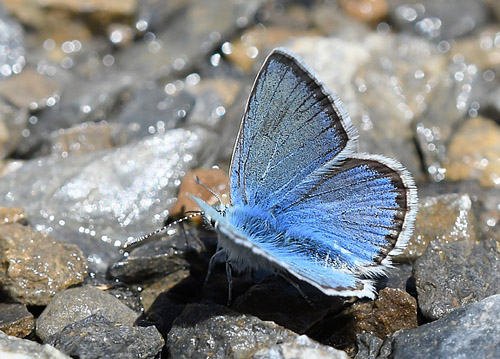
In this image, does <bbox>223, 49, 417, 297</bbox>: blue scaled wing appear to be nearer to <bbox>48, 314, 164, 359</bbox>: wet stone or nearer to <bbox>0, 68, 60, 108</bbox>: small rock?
<bbox>48, 314, 164, 359</bbox>: wet stone

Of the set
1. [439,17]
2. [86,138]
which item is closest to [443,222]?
[86,138]

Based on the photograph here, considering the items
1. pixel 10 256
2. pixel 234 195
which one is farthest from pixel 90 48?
pixel 234 195

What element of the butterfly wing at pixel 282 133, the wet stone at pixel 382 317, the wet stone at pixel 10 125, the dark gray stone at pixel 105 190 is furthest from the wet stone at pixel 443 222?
the wet stone at pixel 10 125

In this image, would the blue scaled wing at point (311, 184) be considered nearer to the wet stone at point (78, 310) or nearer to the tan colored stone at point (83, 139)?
the wet stone at point (78, 310)

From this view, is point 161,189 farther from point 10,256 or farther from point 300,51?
point 300,51

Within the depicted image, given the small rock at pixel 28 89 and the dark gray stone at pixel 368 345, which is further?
the small rock at pixel 28 89

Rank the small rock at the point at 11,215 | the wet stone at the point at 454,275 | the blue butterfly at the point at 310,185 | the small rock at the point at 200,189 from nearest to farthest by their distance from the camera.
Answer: the blue butterfly at the point at 310,185, the wet stone at the point at 454,275, the small rock at the point at 11,215, the small rock at the point at 200,189

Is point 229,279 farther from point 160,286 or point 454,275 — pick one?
point 454,275
